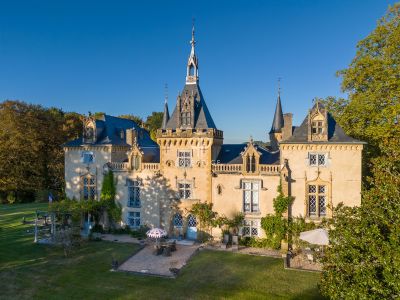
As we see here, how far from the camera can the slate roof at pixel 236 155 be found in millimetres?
29388

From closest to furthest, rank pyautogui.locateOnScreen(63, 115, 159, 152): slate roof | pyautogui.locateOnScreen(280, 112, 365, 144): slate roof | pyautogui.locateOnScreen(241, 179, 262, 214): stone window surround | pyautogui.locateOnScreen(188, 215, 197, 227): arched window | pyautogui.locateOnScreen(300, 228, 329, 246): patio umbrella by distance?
pyautogui.locateOnScreen(300, 228, 329, 246): patio umbrella < pyautogui.locateOnScreen(280, 112, 365, 144): slate roof < pyautogui.locateOnScreen(241, 179, 262, 214): stone window surround < pyautogui.locateOnScreen(188, 215, 197, 227): arched window < pyautogui.locateOnScreen(63, 115, 159, 152): slate roof

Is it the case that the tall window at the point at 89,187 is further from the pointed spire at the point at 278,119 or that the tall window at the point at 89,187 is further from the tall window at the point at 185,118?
the pointed spire at the point at 278,119

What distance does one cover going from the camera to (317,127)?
26.5 metres

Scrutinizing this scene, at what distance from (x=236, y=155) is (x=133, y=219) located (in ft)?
44.1

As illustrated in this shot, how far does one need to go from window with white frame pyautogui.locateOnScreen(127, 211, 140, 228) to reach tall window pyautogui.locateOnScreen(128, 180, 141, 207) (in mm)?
900

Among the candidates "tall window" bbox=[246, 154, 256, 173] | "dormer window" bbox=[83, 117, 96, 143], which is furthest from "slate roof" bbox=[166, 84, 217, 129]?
"dormer window" bbox=[83, 117, 96, 143]

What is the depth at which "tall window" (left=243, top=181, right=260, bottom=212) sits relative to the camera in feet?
91.8

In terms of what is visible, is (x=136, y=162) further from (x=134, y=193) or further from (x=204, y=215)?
(x=204, y=215)

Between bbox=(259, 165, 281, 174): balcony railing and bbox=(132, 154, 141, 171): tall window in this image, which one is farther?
bbox=(132, 154, 141, 171): tall window

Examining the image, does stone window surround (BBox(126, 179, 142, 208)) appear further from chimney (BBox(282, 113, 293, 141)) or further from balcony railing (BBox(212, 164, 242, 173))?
chimney (BBox(282, 113, 293, 141))

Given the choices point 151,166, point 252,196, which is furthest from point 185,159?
point 252,196

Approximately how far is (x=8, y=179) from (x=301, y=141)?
165 feet

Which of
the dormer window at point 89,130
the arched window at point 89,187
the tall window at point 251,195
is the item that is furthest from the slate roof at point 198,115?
the arched window at point 89,187

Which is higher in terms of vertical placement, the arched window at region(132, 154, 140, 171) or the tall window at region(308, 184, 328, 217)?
the arched window at region(132, 154, 140, 171)
